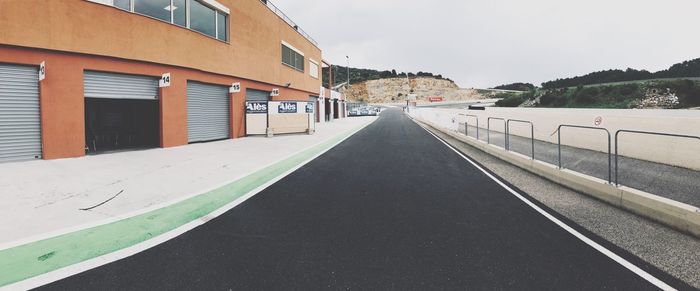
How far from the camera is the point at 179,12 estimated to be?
13.5m

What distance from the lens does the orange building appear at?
9312mm

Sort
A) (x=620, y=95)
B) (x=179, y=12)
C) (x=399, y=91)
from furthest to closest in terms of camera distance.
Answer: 1. (x=399, y=91)
2. (x=620, y=95)
3. (x=179, y=12)

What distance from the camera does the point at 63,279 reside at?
326 cm

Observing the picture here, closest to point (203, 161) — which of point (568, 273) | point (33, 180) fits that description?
point (33, 180)

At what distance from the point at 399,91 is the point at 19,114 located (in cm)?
15764

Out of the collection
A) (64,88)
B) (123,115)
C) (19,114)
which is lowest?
(19,114)

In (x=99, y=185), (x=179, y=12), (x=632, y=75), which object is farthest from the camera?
(x=632, y=75)

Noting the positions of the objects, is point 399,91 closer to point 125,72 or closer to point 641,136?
point 641,136

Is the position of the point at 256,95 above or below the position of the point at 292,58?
below

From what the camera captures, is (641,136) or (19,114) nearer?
(19,114)

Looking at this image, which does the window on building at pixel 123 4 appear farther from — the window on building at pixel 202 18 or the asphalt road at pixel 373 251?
the asphalt road at pixel 373 251

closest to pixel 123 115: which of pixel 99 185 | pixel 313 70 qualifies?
pixel 99 185

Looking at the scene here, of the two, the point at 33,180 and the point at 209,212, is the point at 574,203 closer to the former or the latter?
the point at 209,212

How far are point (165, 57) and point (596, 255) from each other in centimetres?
1418
